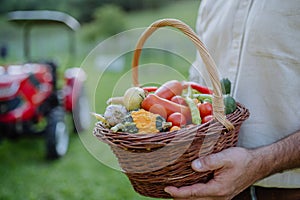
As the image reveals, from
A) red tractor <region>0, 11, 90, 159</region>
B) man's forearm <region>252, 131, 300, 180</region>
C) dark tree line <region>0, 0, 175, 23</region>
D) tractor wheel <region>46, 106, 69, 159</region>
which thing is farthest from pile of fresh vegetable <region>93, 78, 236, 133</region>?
dark tree line <region>0, 0, 175, 23</region>

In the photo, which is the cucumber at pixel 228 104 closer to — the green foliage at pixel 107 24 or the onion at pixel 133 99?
the onion at pixel 133 99

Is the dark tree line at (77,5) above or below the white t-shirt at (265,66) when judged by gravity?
below

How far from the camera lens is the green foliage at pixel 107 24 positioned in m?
9.28

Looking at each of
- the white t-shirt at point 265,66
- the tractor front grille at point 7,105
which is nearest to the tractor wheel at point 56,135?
the tractor front grille at point 7,105

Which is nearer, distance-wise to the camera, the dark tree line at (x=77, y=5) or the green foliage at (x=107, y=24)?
the green foliage at (x=107, y=24)

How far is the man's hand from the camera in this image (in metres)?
0.97

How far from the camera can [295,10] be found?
42.1 inches

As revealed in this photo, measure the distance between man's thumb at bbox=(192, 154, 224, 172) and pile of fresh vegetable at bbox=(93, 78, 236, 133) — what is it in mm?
81

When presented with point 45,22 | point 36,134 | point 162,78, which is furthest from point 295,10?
point 45,22

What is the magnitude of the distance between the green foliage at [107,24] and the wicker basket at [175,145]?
27.4 ft

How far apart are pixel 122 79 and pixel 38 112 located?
2481 mm

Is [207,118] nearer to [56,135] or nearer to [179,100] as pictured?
[179,100]

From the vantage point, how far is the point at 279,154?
1.07 metres

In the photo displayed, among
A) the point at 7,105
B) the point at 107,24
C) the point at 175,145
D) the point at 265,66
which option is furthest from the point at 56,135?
the point at 107,24
